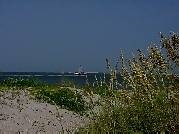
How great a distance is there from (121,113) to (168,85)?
0.83 m

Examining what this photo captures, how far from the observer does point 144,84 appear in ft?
15.8

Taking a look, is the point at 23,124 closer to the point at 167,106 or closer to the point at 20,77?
the point at 167,106

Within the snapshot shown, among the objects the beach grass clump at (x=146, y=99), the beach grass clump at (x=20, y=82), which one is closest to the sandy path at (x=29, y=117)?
the beach grass clump at (x=146, y=99)

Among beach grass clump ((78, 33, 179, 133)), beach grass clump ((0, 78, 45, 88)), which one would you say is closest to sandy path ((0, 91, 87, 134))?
beach grass clump ((78, 33, 179, 133))

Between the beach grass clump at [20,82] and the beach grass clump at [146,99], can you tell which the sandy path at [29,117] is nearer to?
the beach grass clump at [146,99]

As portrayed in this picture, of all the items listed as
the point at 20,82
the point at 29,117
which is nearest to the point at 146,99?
the point at 29,117

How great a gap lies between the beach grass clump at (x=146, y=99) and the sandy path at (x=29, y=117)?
2695mm

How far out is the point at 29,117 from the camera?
10914mm

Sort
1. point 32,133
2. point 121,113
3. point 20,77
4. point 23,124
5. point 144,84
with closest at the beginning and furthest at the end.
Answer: point 144,84 < point 121,113 < point 32,133 < point 23,124 < point 20,77

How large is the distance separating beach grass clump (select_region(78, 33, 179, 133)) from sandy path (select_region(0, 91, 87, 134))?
270 cm

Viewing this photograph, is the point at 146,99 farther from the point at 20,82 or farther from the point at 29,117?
the point at 20,82

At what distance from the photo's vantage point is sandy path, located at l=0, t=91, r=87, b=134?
31.2ft

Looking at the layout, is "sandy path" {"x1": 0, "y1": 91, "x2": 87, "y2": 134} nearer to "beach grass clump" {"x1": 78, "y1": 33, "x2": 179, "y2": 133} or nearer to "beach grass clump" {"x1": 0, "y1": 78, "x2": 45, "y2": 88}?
"beach grass clump" {"x1": 78, "y1": 33, "x2": 179, "y2": 133}

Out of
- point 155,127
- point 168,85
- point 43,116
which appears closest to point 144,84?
point 168,85
